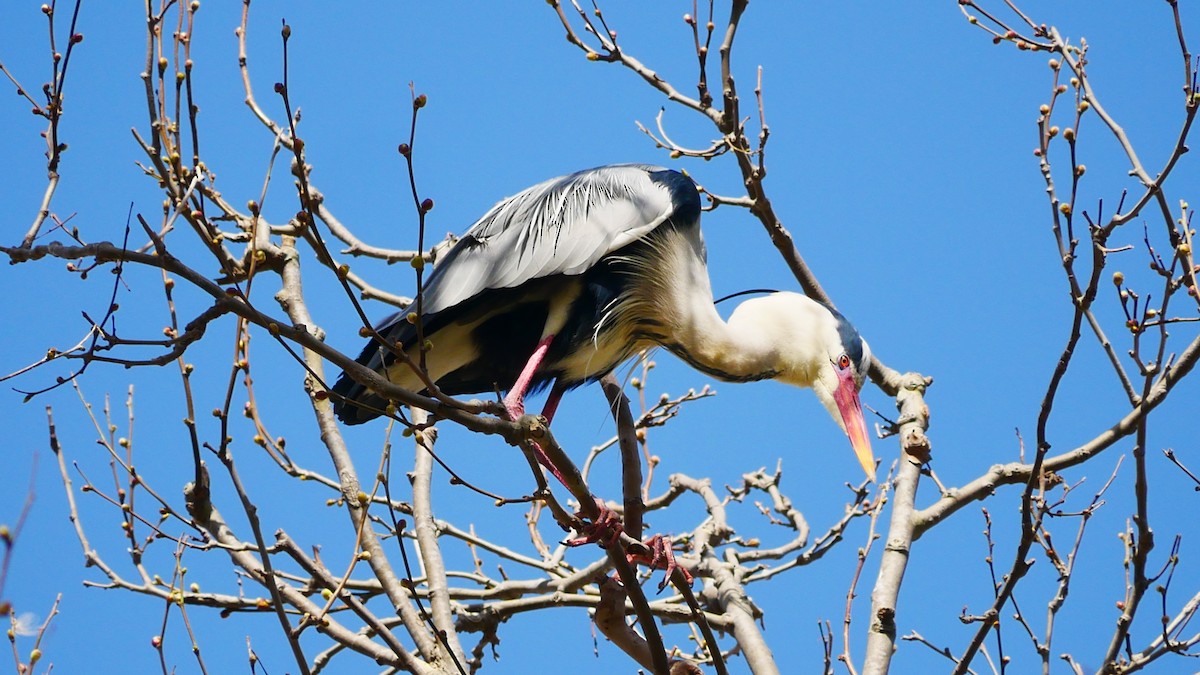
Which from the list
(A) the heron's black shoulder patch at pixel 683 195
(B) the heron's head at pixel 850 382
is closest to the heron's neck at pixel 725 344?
(B) the heron's head at pixel 850 382

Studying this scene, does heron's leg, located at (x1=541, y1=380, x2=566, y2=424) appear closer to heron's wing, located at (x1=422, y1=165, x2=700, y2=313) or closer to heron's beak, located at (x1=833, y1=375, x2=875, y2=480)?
heron's wing, located at (x1=422, y1=165, x2=700, y2=313)

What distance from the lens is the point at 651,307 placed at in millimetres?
4969

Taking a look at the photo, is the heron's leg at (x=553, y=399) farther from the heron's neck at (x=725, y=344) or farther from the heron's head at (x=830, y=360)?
the heron's head at (x=830, y=360)

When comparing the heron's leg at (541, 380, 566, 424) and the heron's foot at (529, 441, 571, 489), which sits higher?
the heron's leg at (541, 380, 566, 424)

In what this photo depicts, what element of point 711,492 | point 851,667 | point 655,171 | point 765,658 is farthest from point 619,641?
point 655,171

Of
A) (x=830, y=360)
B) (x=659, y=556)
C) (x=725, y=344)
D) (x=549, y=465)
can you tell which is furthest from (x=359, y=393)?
(x=830, y=360)

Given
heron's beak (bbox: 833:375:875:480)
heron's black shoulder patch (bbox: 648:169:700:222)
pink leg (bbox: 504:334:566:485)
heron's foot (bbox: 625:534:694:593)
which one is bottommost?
heron's foot (bbox: 625:534:694:593)

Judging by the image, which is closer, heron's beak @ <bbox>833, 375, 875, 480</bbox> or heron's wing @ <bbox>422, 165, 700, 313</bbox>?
heron's wing @ <bbox>422, 165, 700, 313</bbox>

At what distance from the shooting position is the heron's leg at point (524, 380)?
14.7 feet

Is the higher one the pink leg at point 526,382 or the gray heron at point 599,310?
the gray heron at point 599,310

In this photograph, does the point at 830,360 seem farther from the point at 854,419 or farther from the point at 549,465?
the point at 549,465

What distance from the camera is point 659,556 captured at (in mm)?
3986

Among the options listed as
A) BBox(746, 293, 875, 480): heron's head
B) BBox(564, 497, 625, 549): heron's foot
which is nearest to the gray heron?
BBox(746, 293, 875, 480): heron's head

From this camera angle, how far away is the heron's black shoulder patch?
4.99 meters
